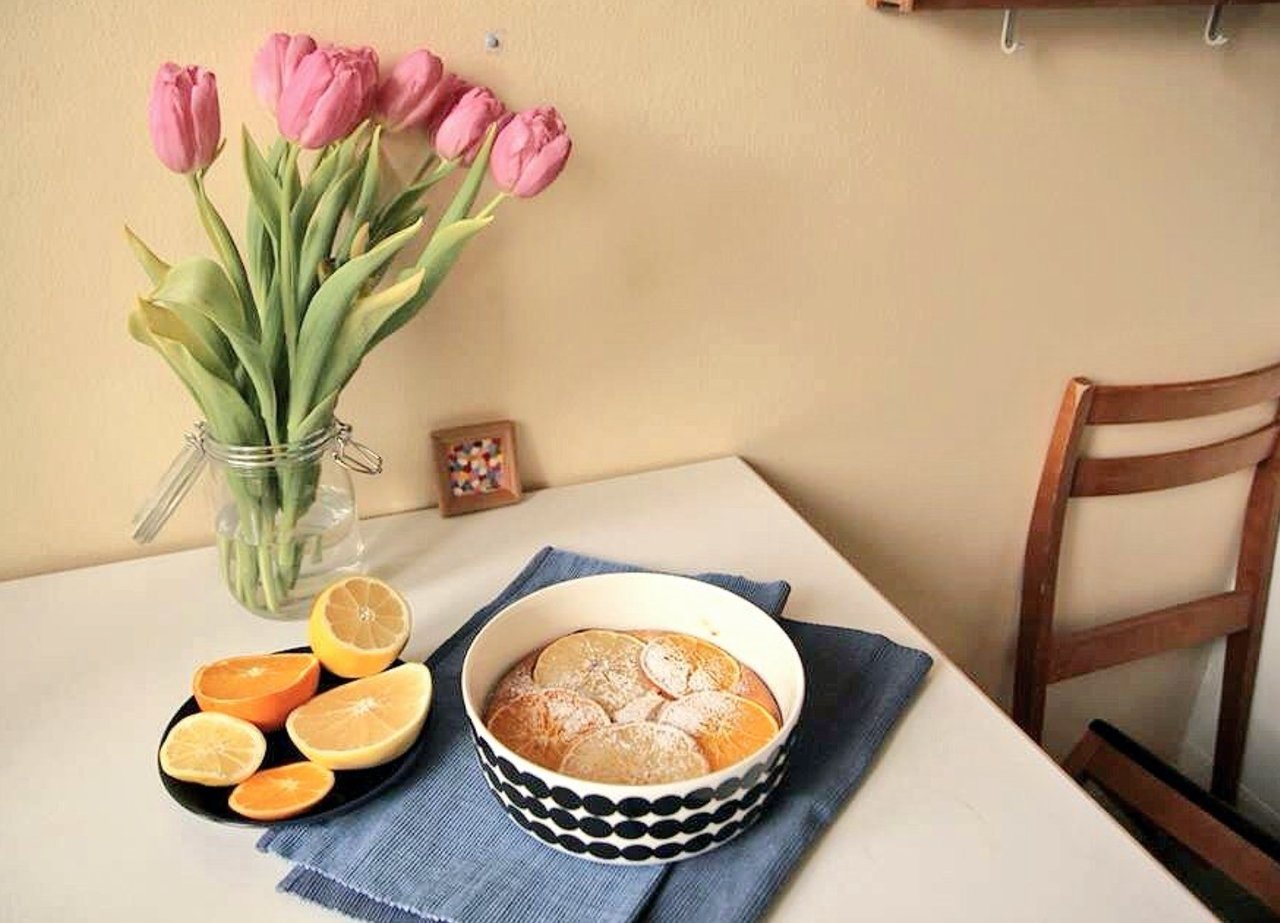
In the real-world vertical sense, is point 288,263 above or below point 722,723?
above

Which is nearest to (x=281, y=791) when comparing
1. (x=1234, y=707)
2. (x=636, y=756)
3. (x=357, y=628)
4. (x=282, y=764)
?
(x=282, y=764)

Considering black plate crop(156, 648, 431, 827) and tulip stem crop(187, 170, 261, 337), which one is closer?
black plate crop(156, 648, 431, 827)

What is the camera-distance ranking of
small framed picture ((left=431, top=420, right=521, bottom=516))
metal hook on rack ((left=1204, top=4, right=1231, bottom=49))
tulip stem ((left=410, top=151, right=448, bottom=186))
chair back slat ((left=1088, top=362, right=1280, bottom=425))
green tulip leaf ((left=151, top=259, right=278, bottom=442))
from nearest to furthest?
green tulip leaf ((left=151, top=259, right=278, bottom=442))
tulip stem ((left=410, top=151, right=448, bottom=186))
small framed picture ((left=431, top=420, right=521, bottom=516))
metal hook on rack ((left=1204, top=4, right=1231, bottom=49))
chair back slat ((left=1088, top=362, right=1280, bottom=425))

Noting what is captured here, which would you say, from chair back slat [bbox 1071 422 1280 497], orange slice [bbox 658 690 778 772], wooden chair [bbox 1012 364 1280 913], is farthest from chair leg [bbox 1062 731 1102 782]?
orange slice [bbox 658 690 778 772]

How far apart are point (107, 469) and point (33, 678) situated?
225 millimetres

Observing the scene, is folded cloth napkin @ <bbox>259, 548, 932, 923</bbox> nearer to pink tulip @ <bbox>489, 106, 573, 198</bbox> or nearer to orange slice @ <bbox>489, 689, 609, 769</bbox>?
orange slice @ <bbox>489, 689, 609, 769</bbox>

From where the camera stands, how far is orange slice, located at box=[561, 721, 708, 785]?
74cm

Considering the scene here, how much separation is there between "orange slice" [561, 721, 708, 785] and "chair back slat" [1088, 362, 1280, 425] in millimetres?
861

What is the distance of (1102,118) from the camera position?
4.17ft

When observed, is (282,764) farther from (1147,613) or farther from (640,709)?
(1147,613)

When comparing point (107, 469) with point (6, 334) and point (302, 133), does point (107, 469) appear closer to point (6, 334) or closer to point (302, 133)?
point (6, 334)

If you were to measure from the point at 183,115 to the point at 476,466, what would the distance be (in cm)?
47

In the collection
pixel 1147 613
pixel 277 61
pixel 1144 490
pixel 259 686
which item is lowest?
pixel 1147 613

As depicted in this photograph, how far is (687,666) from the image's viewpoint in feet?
2.79
